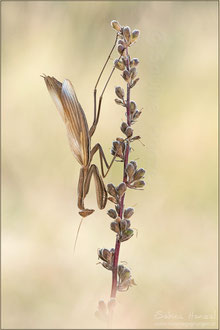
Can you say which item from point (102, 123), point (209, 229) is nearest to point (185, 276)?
point (209, 229)

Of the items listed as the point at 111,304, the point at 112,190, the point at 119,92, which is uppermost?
the point at 119,92

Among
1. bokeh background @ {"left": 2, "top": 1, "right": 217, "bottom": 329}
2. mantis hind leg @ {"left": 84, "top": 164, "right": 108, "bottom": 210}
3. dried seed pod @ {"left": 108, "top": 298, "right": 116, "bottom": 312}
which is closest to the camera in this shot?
dried seed pod @ {"left": 108, "top": 298, "right": 116, "bottom": 312}

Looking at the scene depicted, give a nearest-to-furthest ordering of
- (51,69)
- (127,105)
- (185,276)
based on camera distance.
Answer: (127,105) → (185,276) → (51,69)

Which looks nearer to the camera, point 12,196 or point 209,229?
point 209,229

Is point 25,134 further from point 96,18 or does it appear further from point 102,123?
point 96,18

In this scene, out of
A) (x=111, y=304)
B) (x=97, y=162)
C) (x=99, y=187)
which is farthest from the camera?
(x=97, y=162)

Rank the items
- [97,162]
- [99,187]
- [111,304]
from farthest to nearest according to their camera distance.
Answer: [97,162], [99,187], [111,304]

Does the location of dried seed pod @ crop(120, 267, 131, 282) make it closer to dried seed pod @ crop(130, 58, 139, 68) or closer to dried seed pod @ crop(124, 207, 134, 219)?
dried seed pod @ crop(124, 207, 134, 219)

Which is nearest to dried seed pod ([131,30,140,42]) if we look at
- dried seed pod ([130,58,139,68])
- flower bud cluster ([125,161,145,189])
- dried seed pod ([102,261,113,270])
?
dried seed pod ([130,58,139,68])

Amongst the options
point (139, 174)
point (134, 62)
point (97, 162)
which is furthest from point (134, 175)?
point (97, 162)

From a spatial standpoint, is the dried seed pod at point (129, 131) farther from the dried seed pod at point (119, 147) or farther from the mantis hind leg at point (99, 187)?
the mantis hind leg at point (99, 187)

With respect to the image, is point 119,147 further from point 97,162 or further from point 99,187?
point 97,162
